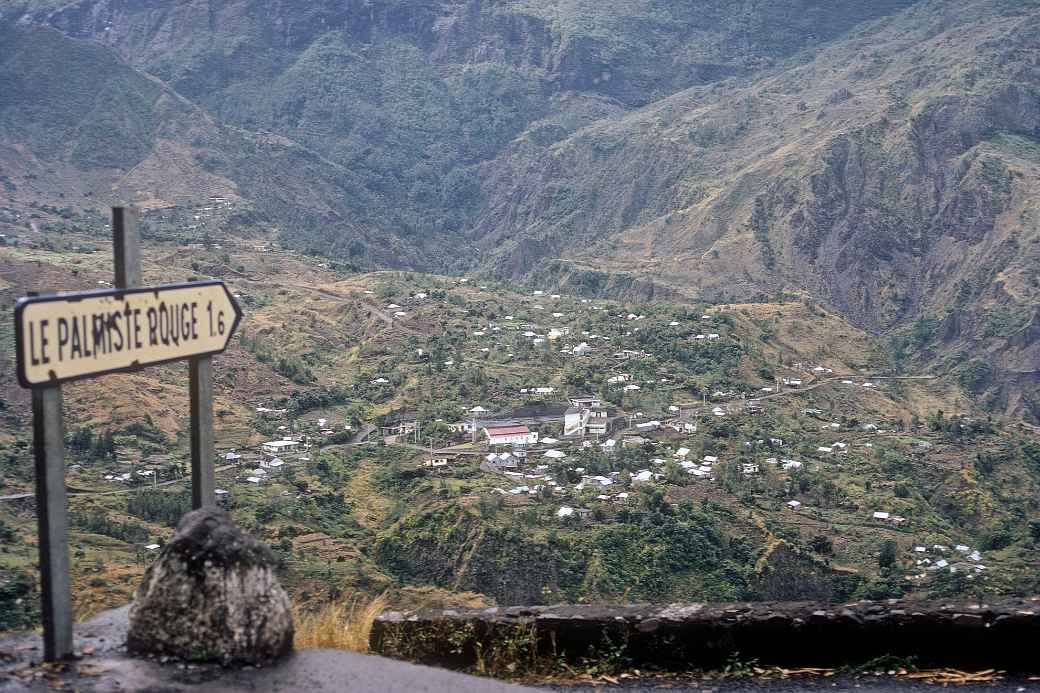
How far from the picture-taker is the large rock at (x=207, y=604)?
14.7 feet

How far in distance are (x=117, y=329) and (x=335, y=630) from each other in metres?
1.82

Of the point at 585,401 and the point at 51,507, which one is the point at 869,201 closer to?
the point at 585,401

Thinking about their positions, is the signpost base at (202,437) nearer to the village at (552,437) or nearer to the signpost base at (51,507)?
the signpost base at (51,507)

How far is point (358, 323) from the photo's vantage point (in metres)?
41.3

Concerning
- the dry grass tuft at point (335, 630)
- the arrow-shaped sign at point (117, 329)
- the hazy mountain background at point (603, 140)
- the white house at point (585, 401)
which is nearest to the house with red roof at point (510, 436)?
the white house at point (585, 401)

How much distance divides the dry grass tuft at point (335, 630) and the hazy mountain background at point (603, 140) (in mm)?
48974

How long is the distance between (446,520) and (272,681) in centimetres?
1750

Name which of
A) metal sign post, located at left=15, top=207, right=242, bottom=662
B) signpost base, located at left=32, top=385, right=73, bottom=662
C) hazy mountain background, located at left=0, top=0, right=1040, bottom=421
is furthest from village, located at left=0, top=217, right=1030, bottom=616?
hazy mountain background, located at left=0, top=0, right=1040, bottom=421

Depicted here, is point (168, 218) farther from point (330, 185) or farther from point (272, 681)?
point (272, 681)

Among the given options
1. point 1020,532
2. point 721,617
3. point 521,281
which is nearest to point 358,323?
point 1020,532

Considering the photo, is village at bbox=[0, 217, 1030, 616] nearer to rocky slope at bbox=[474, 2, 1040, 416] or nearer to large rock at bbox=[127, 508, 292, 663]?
large rock at bbox=[127, 508, 292, 663]

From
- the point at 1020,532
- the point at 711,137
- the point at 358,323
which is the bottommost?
the point at 1020,532

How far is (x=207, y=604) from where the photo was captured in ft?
14.7

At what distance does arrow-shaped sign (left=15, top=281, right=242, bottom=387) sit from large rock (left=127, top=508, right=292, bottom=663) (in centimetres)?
81
